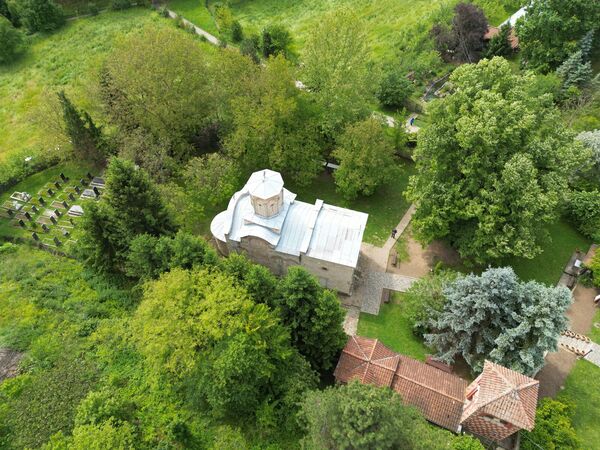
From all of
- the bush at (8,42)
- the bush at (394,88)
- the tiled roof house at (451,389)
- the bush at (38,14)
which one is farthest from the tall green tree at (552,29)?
the bush at (8,42)

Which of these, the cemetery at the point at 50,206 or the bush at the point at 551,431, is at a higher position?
the bush at the point at 551,431

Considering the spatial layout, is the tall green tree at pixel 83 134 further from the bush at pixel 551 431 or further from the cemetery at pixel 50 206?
the bush at pixel 551 431

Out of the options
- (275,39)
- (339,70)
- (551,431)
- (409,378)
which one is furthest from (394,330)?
(275,39)

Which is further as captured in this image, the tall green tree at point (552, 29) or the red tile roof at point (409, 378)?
the tall green tree at point (552, 29)

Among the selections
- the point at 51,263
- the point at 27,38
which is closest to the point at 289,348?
the point at 51,263

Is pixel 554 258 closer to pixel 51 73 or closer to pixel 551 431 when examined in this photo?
pixel 551 431
